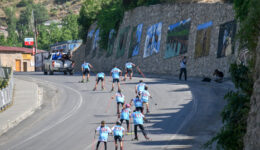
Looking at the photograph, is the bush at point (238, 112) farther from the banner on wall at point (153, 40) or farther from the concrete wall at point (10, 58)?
the concrete wall at point (10, 58)

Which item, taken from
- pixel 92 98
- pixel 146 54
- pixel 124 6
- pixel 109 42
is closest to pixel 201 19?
pixel 146 54

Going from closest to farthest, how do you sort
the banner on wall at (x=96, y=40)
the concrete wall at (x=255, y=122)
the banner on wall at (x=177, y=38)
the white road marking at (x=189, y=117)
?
1. the concrete wall at (x=255, y=122)
2. the white road marking at (x=189, y=117)
3. the banner on wall at (x=177, y=38)
4. the banner on wall at (x=96, y=40)

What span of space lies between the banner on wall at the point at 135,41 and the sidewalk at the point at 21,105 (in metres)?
17.0

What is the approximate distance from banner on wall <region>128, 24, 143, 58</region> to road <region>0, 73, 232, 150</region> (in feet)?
62.3

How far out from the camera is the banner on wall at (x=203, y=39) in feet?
139

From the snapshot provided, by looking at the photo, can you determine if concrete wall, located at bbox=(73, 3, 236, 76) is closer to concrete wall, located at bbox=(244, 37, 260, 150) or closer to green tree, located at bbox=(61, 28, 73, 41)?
concrete wall, located at bbox=(244, 37, 260, 150)

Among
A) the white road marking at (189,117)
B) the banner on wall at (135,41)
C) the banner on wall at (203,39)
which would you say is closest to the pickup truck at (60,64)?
the banner on wall at (135,41)

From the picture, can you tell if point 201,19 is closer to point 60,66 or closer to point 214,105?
point 60,66

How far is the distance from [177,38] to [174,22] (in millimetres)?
2313

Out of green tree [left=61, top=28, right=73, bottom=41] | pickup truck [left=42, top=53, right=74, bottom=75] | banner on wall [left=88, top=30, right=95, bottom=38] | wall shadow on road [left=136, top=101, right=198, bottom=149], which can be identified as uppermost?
green tree [left=61, top=28, right=73, bottom=41]

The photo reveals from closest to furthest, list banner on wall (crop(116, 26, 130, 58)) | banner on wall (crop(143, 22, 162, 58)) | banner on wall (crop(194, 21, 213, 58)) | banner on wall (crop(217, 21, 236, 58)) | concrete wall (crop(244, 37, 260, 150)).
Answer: concrete wall (crop(244, 37, 260, 150)), banner on wall (crop(217, 21, 236, 58)), banner on wall (crop(194, 21, 213, 58)), banner on wall (crop(143, 22, 162, 58)), banner on wall (crop(116, 26, 130, 58))

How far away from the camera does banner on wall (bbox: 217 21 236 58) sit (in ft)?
124

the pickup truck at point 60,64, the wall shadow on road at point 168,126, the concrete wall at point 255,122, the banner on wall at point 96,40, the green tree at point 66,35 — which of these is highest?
the green tree at point 66,35

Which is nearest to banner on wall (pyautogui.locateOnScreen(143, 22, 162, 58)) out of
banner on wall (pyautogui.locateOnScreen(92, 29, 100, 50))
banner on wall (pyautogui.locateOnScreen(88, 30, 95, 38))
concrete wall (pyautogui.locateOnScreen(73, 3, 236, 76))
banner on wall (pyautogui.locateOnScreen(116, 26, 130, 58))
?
concrete wall (pyautogui.locateOnScreen(73, 3, 236, 76))
